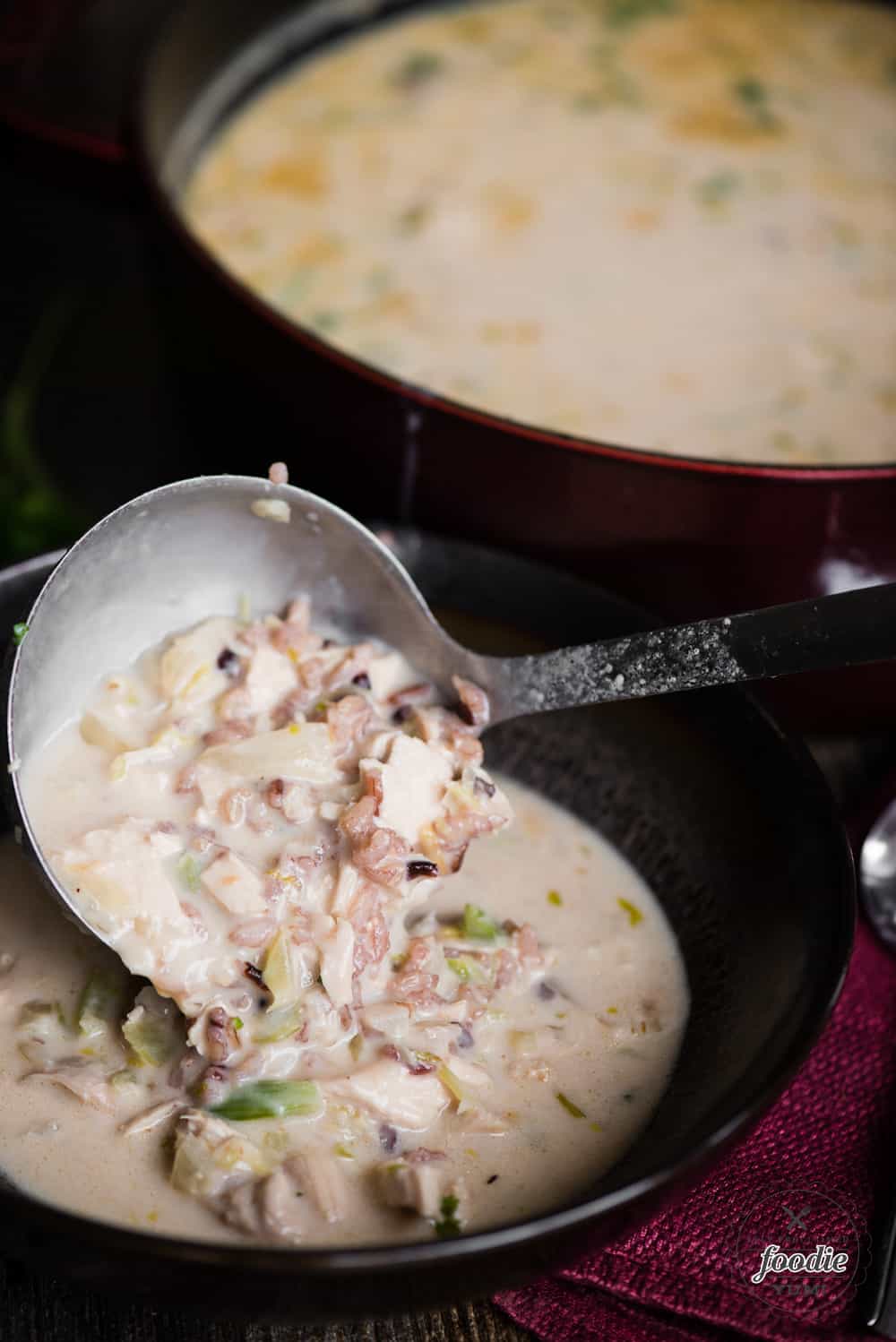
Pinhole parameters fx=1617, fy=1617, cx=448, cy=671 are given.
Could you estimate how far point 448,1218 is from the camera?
1.96 meters

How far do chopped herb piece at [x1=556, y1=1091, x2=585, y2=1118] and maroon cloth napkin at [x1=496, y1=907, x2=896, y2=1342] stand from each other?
0.17 m

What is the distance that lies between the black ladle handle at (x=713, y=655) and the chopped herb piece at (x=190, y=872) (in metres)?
0.52

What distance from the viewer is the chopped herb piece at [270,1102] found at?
2018 millimetres

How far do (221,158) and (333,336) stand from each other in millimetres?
782

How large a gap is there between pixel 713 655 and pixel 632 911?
0.48m

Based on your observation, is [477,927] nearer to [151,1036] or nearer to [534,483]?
[151,1036]

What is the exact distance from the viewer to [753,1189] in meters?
2.19

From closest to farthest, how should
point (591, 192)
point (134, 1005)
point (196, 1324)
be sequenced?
point (196, 1324) → point (134, 1005) → point (591, 192)

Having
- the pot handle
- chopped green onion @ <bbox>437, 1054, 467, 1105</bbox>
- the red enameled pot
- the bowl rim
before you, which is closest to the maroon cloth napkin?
chopped green onion @ <bbox>437, 1054, 467, 1105</bbox>

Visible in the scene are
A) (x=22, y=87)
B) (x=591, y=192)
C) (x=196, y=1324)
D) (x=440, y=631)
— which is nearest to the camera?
(x=196, y=1324)

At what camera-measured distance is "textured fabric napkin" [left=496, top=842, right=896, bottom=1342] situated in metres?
2.04

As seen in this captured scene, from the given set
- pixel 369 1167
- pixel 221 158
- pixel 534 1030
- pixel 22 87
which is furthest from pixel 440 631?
pixel 221 158

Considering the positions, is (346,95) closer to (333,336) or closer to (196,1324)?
(333,336)

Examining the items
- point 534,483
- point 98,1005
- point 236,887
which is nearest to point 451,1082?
point 236,887
